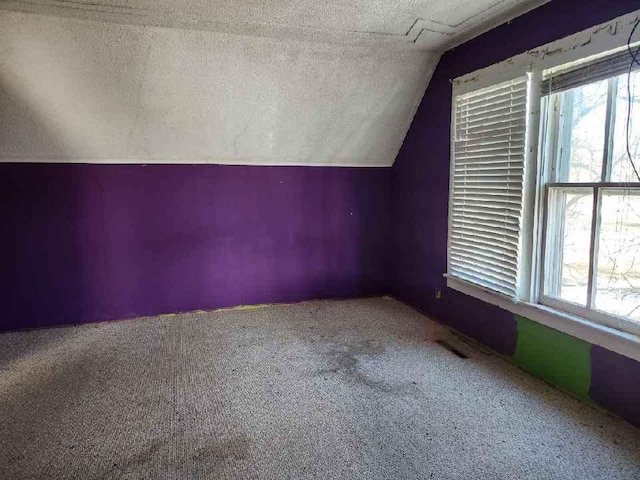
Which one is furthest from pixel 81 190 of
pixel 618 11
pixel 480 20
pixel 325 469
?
pixel 618 11

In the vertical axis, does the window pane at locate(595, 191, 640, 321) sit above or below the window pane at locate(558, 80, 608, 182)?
below

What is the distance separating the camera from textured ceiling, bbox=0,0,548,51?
2244 millimetres

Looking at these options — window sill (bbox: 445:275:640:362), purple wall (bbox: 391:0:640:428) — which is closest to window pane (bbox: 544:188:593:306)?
window sill (bbox: 445:275:640:362)

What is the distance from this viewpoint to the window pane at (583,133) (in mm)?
2104

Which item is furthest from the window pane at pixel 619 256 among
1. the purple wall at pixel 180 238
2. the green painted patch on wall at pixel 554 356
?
the purple wall at pixel 180 238

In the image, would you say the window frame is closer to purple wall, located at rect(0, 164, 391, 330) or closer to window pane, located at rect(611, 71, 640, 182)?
window pane, located at rect(611, 71, 640, 182)

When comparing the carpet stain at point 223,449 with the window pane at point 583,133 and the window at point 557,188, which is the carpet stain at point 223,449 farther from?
the window pane at point 583,133

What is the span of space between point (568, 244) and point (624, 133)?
2.14ft

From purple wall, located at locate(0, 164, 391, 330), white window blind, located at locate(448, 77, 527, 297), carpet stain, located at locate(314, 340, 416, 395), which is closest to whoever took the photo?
carpet stain, located at locate(314, 340, 416, 395)

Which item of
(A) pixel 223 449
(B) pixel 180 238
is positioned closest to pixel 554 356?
(A) pixel 223 449

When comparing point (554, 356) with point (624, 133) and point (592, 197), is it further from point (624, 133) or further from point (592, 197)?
point (624, 133)

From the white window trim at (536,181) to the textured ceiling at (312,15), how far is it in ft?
0.99

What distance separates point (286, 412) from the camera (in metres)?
2.09

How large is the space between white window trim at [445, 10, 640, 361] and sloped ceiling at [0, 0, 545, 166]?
1.00ft
